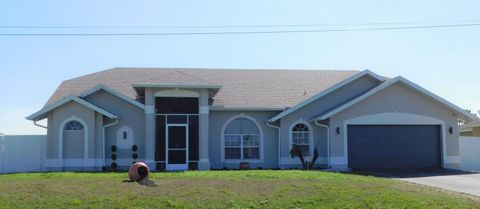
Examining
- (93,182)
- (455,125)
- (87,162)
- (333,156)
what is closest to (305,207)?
(93,182)

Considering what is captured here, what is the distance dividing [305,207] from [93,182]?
6.39 meters

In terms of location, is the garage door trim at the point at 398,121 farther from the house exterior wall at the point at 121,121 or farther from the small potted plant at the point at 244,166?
the house exterior wall at the point at 121,121

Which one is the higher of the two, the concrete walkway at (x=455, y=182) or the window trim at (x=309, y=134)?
the window trim at (x=309, y=134)

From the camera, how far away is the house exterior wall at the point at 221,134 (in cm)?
2577

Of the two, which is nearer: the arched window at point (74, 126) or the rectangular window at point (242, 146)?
the arched window at point (74, 126)

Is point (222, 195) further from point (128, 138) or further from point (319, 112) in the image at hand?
point (319, 112)

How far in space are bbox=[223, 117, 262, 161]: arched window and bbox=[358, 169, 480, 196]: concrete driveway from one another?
5584mm

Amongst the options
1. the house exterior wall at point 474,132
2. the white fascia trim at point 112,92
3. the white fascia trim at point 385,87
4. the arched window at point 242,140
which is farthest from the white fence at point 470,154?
the white fascia trim at point 112,92

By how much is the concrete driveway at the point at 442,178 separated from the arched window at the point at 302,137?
357 centimetres

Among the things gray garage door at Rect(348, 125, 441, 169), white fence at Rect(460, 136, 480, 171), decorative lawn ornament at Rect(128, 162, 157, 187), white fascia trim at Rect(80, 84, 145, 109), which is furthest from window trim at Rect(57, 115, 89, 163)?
white fence at Rect(460, 136, 480, 171)

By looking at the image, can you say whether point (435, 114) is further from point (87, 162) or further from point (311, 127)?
point (87, 162)

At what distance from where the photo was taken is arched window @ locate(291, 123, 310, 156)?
26000 mm

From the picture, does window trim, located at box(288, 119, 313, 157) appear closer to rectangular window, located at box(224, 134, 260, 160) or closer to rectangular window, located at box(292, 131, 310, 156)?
rectangular window, located at box(292, 131, 310, 156)

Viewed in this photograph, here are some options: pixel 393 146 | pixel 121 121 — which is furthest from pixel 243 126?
pixel 393 146
